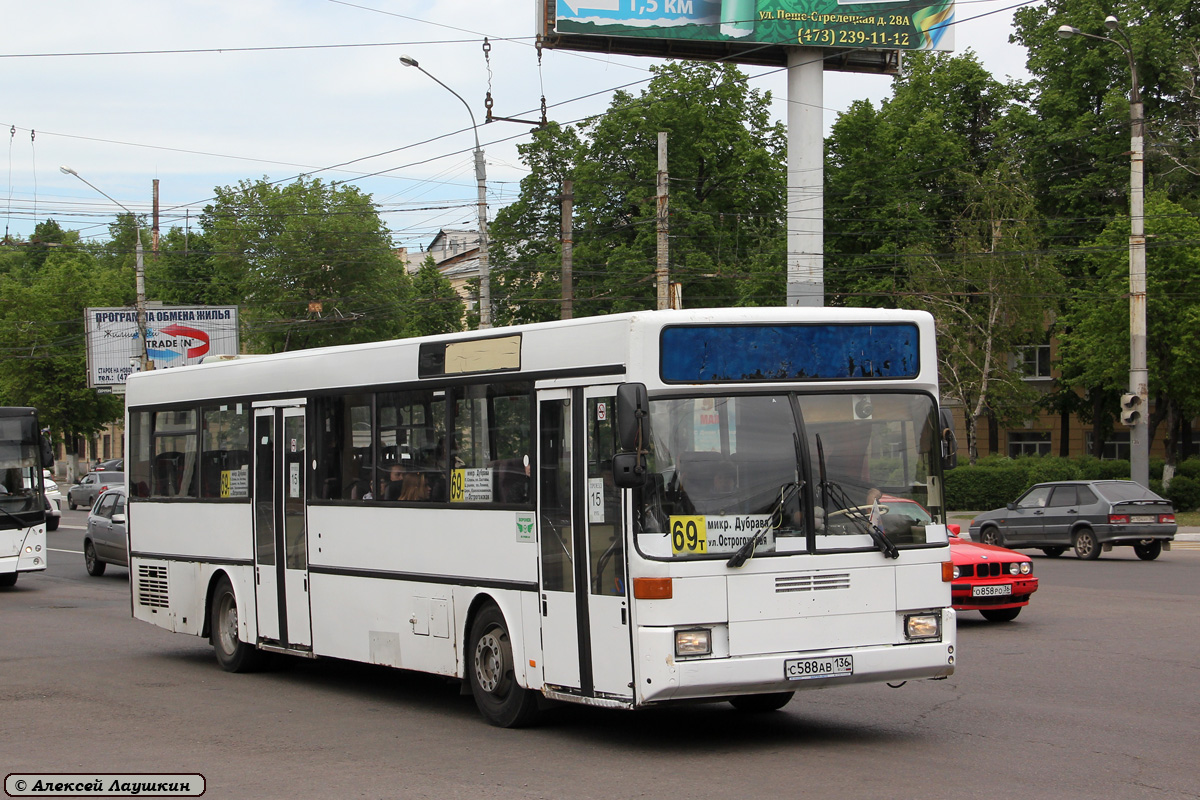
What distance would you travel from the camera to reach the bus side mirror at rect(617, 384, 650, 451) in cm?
799

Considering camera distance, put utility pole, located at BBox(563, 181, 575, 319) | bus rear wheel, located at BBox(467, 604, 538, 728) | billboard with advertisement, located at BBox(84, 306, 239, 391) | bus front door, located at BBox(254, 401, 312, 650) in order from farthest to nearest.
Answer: billboard with advertisement, located at BBox(84, 306, 239, 391) → utility pole, located at BBox(563, 181, 575, 319) → bus front door, located at BBox(254, 401, 312, 650) → bus rear wheel, located at BBox(467, 604, 538, 728)

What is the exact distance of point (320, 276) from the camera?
67.4 m

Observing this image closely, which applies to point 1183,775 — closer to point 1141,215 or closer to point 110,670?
point 110,670

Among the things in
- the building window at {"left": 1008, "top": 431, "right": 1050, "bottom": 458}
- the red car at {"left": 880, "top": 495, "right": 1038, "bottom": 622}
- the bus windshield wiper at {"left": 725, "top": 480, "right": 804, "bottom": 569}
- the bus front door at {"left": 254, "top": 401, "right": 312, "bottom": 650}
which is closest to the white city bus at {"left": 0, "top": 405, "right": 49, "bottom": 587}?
the bus front door at {"left": 254, "top": 401, "right": 312, "bottom": 650}

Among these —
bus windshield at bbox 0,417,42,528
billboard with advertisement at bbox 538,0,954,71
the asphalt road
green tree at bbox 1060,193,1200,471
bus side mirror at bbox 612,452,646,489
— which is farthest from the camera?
green tree at bbox 1060,193,1200,471

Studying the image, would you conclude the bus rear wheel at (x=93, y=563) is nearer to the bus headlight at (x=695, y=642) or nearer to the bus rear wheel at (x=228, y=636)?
the bus rear wheel at (x=228, y=636)

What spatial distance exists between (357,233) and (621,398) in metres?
60.9

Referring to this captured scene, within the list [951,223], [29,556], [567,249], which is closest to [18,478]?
[29,556]

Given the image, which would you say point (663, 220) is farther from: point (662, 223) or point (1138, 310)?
point (1138, 310)

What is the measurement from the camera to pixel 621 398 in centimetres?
810

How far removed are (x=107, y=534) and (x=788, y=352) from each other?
19426 mm

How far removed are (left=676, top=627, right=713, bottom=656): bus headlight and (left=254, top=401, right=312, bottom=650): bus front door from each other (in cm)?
488

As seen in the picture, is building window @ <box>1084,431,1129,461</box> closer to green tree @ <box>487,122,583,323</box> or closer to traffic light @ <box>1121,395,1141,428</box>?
green tree @ <box>487,122,583,323</box>

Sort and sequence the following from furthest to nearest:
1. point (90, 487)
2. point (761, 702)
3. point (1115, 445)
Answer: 1. point (1115, 445)
2. point (90, 487)
3. point (761, 702)
